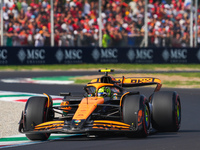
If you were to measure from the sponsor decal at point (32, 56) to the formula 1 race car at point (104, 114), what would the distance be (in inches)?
779

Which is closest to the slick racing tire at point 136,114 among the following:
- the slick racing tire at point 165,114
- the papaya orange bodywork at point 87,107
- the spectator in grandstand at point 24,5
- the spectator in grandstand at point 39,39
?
the papaya orange bodywork at point 87,107

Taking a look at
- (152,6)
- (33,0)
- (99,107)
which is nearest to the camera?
(99,107)

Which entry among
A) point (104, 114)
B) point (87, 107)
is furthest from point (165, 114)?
point (87, 107)

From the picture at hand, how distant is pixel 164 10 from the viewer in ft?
107

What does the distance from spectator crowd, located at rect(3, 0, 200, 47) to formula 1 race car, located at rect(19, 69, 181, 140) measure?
18999 millimetres

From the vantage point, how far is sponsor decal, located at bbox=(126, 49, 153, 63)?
104 feet

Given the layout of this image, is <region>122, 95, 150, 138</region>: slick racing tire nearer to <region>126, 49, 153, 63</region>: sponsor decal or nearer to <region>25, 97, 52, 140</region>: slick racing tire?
<region>25, 97, 52, 140</region>: slick racing tire

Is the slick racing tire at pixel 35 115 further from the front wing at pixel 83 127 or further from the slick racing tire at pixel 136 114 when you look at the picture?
the slick racing tire at pixel 136 114

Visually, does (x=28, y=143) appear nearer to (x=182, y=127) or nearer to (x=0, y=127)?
(x=0, y=127)

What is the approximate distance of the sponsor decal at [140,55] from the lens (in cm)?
3162

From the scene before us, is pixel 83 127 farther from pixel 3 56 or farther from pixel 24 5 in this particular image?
pixel 3 56

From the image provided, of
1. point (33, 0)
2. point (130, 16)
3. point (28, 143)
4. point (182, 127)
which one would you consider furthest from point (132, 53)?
point (28, 143)

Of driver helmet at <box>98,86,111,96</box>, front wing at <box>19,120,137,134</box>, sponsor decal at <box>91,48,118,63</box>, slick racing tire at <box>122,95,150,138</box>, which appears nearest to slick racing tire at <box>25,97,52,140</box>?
front wing at <box>19,120,137,134</box>

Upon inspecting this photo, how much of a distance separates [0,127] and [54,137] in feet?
5.09
